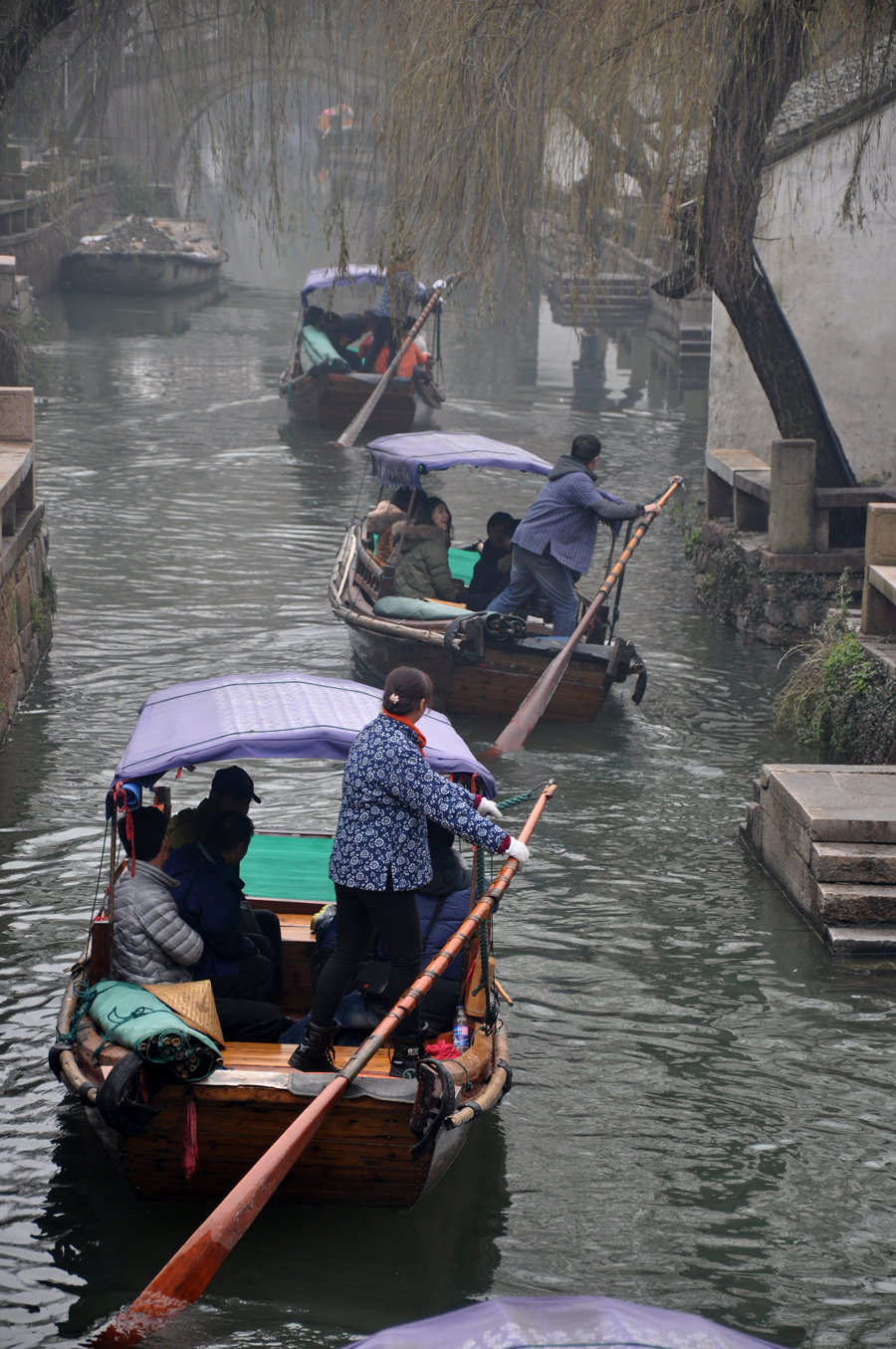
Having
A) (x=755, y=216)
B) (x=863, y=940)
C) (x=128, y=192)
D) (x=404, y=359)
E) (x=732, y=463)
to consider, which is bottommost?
(x=863, y=940)

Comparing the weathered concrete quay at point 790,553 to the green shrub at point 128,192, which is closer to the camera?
the weathered concrete quay at point 790,553

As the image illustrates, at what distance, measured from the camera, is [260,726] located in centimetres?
605

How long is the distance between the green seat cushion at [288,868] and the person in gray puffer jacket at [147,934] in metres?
1.25

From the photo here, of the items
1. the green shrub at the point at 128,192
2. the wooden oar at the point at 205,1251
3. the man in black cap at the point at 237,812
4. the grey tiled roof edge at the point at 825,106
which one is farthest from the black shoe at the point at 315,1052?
the green shrub at the point at 128,192

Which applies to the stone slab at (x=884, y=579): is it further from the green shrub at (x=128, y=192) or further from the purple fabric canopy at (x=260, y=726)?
the green shrub at (x=128, y=192)

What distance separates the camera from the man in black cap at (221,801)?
20.7 ft

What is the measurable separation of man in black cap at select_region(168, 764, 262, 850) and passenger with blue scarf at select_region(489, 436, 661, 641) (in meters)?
5.20

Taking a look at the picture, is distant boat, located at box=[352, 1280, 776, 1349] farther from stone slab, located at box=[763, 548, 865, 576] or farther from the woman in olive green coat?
stone slab, located at box=[763, 548, 865, 576]

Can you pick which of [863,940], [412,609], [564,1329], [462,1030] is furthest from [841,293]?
[564,1329]

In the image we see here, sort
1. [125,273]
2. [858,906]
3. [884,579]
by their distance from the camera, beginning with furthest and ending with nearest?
[125,273] < [884,579] < [858,906]

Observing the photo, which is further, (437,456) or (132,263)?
(132,263)

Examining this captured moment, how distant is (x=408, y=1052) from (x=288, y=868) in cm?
225

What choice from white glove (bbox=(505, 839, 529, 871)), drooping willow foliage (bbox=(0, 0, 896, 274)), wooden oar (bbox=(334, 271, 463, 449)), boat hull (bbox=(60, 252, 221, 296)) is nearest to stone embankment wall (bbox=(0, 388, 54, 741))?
drooping willow foliage (bbox=(0, 0, 896, 274))

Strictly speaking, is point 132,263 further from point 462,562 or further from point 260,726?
point 260,726
